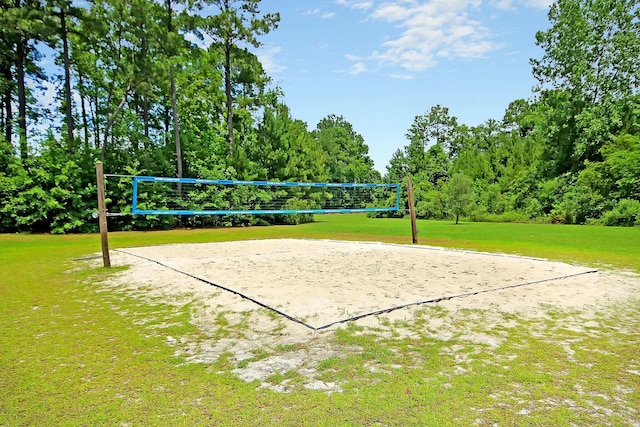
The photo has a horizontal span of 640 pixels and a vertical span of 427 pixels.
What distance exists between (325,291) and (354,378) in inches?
82.1

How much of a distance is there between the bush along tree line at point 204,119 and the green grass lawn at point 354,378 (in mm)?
15402

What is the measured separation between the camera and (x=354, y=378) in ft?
7.26

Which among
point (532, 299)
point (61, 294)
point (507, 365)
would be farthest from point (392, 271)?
point (61, 294)

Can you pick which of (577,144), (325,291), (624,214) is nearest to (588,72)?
(577,144)

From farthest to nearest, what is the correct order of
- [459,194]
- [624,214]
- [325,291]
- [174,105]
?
[459,194], [174,105], [624,214], [325,291]

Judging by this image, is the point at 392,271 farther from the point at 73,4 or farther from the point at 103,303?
the point at 73,4

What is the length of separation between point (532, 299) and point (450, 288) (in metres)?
0.84

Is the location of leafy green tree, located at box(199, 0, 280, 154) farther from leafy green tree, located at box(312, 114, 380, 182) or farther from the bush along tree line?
leafy green tree, located at box(312, 114, 380, 182)

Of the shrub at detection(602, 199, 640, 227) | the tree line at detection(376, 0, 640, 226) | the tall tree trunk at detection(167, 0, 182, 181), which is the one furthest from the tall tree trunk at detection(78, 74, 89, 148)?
the shrub at detection(602, 199, 640, 227)

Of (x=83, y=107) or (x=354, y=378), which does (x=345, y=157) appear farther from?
(x=354, y=378)

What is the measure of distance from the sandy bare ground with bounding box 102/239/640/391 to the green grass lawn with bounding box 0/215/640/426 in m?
0.18

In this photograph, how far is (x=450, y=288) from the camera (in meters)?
4.47

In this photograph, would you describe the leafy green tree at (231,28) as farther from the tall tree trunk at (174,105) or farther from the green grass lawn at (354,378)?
the green grass lawn at (354,378)

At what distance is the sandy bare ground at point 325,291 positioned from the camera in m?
2.85
